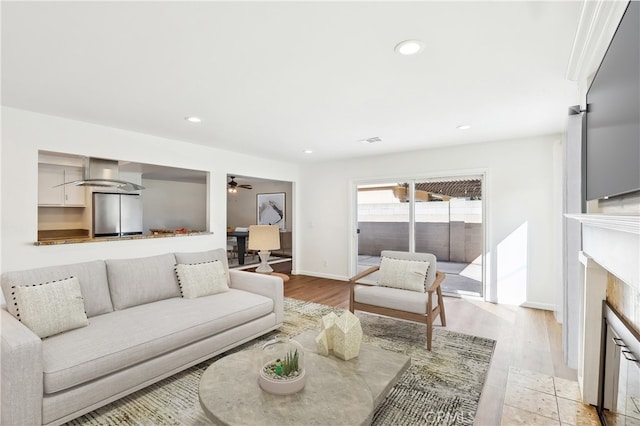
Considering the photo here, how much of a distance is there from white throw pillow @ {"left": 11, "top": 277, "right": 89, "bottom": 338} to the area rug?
64 centimetres

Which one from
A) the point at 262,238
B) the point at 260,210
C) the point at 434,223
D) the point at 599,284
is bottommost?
the point at 599,284

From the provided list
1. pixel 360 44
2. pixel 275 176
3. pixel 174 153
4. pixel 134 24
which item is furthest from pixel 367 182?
pixel 134 24

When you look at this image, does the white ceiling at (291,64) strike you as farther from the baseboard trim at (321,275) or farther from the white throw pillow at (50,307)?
the baseboard trim at (321,275)

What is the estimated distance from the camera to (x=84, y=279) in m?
2.60

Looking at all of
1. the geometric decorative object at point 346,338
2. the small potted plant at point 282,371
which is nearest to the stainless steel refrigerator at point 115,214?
the small potted plant at point 282,371

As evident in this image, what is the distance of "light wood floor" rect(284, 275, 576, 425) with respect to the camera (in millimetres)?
2365

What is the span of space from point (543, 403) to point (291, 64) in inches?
116

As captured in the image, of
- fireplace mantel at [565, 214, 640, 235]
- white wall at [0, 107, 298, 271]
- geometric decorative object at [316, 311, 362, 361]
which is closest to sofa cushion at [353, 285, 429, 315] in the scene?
geometric decorative object at [316, 311, 362, 361]

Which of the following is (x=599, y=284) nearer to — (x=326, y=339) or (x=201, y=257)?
(x=326, y=339)

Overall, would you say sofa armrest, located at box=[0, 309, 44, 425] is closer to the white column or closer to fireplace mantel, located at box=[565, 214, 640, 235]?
fireplace mantel, located at box=[565, 214, 640, 235]

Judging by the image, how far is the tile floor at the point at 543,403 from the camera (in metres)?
1.97

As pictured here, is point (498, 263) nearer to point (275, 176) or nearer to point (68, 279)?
point (275, 176)

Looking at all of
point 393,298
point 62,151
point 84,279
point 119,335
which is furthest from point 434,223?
point 62,151

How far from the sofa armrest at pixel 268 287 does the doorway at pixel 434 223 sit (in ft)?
9.08
